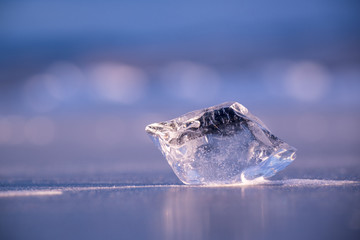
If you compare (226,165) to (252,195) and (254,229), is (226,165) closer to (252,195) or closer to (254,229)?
(252,195)

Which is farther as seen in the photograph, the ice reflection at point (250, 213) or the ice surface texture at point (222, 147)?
the ice surface texture at point (222, 147)

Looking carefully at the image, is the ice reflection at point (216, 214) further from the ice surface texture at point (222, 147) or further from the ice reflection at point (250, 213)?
the ice surface texture at point (222, 147)

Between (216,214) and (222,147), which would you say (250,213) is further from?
(222,147)

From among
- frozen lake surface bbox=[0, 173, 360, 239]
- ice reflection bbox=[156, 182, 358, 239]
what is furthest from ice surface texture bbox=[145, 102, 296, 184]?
ice reflection bbox=[156, 182, 358, 239]

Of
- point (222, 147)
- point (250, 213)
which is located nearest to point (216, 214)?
point (250, 213)

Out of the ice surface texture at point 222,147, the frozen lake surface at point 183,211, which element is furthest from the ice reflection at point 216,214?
the ice surface texture at point 222,147

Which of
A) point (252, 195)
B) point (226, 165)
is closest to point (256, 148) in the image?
point (226, 165)

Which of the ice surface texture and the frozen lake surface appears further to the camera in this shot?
the ice surface texture

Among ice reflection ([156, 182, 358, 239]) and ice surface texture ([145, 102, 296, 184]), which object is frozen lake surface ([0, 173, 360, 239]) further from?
ice surface texture ([145, 102, 296, 184])
